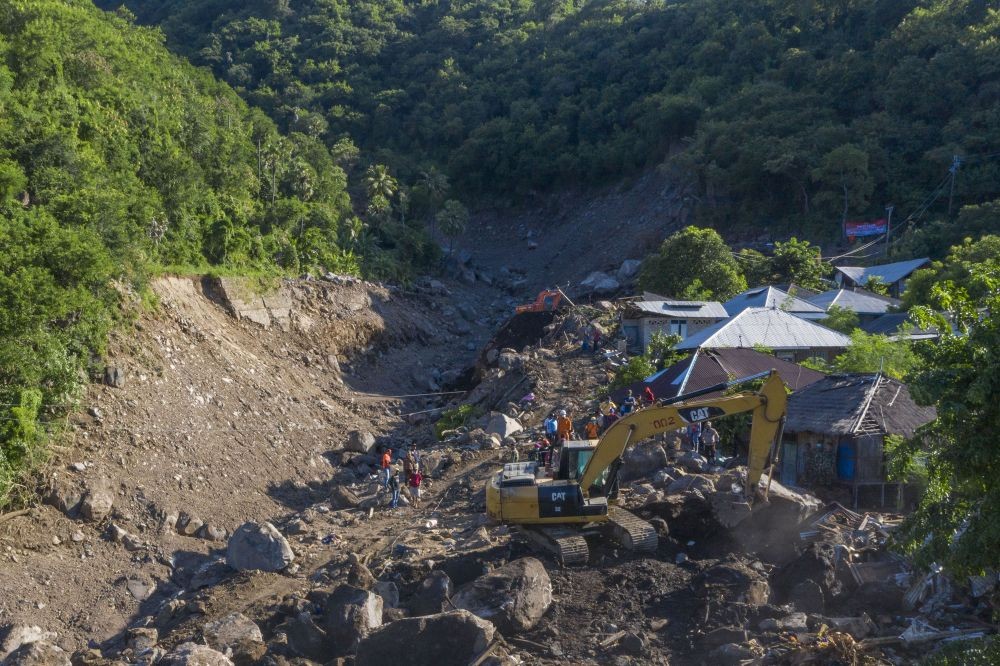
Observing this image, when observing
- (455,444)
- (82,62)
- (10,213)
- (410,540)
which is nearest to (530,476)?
(410,540)

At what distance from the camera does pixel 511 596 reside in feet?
38.8

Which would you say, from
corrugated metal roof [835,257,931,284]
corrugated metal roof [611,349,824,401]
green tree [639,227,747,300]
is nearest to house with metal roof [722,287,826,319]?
green tree [639,227,747,300]

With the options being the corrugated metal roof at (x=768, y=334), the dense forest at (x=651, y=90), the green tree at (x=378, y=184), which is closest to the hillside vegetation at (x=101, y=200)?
the green tree at (x=378, y=184)

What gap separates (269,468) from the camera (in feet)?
75.3

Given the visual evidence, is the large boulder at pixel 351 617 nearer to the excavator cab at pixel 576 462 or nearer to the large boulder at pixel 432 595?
the large boulder at pixel 432 595

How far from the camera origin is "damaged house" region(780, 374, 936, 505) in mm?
17375

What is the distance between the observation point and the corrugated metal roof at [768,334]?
2711 cm

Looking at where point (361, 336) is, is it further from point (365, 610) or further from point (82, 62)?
point (365, 610)

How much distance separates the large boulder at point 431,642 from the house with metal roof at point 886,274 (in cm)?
3392

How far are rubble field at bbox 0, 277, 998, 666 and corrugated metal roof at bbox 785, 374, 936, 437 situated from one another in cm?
177

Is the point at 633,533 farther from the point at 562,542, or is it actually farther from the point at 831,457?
the point at 831,457

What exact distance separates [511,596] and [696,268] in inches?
1149

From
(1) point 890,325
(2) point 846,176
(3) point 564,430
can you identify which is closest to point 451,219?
(2) point 846,176

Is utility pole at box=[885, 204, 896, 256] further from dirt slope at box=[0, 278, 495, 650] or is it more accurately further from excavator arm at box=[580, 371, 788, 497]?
excavator arm at box=[580, 371, 788, 497]
